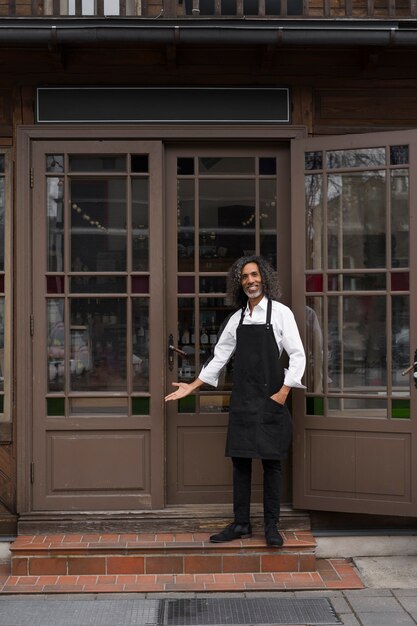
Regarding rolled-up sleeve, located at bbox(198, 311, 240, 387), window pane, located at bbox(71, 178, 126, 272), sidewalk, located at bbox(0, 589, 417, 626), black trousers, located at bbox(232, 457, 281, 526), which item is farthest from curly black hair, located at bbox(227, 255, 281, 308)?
sidewalk, located at bbox(0, 589, 417, 626)

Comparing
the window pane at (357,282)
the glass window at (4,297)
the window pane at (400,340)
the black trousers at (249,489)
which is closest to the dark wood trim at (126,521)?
the black trousers at (249,489)

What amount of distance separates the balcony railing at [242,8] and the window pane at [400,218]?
3.88ft

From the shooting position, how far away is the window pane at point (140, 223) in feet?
18.8

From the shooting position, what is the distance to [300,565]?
17.4 feet

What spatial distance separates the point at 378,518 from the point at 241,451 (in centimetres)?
132

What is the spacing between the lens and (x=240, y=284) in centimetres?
546

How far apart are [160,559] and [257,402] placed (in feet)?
4.26

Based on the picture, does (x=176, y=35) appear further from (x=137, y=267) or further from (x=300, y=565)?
(x=300, y=565)

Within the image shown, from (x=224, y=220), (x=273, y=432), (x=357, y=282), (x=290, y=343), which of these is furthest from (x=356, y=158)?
(x=273, y=432)

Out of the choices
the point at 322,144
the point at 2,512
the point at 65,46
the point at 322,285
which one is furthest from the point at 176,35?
the point at 2,512

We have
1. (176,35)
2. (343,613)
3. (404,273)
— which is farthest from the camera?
(404,273)

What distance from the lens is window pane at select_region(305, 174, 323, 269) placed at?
18.6 ft

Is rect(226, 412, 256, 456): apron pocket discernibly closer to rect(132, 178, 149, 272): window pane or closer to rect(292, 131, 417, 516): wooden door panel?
rect(292, 131, 417, 516): wooden door panel

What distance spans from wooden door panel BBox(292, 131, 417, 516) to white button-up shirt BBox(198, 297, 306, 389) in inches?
12.0
